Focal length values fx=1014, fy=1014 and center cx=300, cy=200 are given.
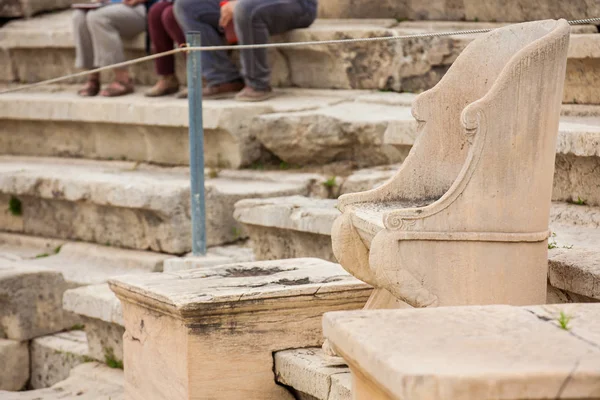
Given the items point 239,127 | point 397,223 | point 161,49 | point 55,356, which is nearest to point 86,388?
point 55,356

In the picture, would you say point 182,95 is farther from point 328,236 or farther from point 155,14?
point 328,236

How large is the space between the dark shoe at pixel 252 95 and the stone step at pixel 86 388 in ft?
7.44

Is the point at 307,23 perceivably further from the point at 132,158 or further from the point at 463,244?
the point at 463,244

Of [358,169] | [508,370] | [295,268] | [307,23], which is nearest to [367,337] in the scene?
[508,370]

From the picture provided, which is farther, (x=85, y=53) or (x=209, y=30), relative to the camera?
(x=85, y=53)

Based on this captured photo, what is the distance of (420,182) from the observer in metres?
3.71

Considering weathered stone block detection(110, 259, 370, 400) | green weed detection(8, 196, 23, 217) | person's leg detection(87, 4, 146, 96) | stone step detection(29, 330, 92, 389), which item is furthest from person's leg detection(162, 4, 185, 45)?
weathered stone block detection(110, 259, 370, 400)

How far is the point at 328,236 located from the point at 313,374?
1457 mm

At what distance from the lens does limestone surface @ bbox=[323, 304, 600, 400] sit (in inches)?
77.4

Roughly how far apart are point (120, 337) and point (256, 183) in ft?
4.85

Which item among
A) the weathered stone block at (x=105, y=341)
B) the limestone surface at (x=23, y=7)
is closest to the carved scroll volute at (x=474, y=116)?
the weathered stone block at (x=105, y=341)

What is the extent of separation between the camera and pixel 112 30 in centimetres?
740

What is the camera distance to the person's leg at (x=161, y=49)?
720 cm

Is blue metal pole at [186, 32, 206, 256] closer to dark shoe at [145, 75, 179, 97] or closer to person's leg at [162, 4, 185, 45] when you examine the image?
person's leg at [162, 4, 185, 45]
